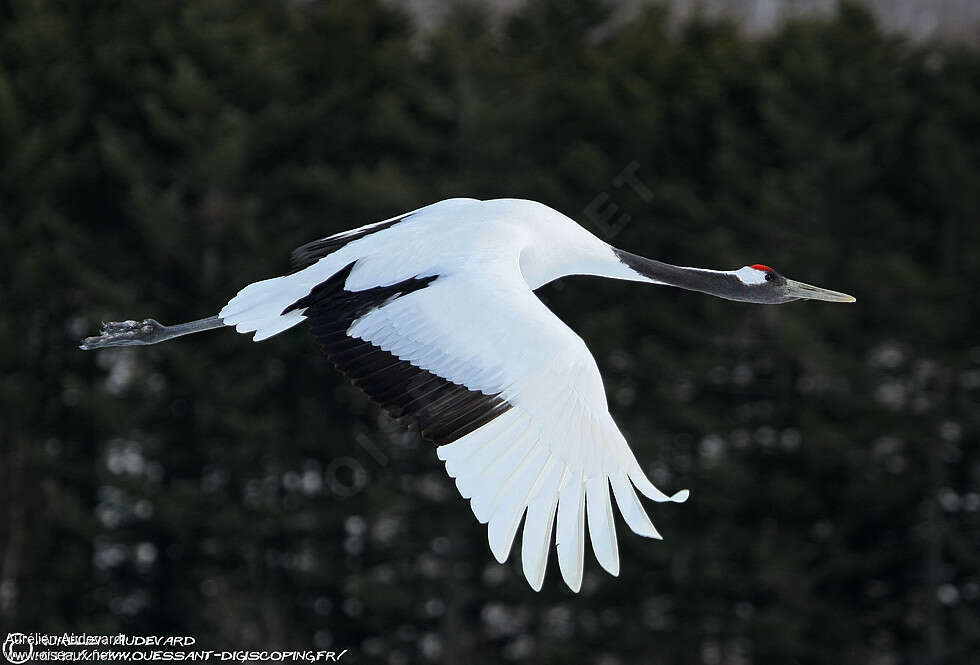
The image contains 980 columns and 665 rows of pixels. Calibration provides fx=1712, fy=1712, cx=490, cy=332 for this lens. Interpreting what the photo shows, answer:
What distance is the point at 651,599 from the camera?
1588cm

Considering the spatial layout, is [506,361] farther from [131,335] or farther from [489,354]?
[131,335]

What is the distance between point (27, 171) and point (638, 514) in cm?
1122

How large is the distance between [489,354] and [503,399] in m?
0.18

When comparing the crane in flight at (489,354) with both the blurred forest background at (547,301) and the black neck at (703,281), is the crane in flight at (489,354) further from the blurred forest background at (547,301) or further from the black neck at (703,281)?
the blurred forest background at (547,301)

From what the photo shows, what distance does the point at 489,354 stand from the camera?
20.1 feet

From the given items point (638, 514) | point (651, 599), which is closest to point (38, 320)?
point (651, 599)

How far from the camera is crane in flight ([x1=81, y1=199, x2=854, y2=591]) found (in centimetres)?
577

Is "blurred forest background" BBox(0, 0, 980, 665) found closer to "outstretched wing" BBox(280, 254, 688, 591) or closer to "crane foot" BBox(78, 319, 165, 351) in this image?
"crane foot" BBox(78, 319, 165, 351)

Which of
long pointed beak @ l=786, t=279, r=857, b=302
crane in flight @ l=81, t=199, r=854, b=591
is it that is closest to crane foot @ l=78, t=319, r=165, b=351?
crane in flight @ l=81, t=199, r=854, b=591

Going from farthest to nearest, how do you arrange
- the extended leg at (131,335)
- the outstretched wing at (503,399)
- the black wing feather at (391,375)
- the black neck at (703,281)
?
1. the extended leg at (131,335)
2. the black neck at (703,281)
3. the black wing feather at (391,375)
4. the outstretched wing at (503,399)

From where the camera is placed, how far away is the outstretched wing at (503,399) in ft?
18.8

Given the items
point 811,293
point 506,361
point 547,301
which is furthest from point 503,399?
point 547,301

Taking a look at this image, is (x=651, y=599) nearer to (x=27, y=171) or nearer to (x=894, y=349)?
(x=894, y=349)

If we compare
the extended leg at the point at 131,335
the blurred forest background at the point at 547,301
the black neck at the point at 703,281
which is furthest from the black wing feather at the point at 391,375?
the blurred forest background at the point at 547,301
